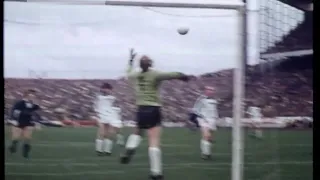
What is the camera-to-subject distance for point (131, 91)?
4.29m

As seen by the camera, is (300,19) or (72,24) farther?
(300,19)

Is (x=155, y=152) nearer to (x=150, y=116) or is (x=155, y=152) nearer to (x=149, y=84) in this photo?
(x=150, y=116)

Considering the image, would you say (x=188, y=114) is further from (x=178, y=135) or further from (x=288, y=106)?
(x=288, y=106)

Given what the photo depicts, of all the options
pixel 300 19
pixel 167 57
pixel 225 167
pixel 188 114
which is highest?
pixel 300 19

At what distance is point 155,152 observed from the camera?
430 cm

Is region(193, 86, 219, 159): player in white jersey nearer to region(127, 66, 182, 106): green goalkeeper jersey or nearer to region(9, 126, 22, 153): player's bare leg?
region(127, 66, 182, 106): green goalkeeper jersey

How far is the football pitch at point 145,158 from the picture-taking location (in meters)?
4.26

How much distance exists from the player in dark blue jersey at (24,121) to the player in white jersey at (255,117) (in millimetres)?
1416

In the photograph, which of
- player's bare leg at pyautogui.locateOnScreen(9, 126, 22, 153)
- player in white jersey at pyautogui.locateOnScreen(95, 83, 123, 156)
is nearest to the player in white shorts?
player in white jersey at pyautogui.locateOnScreen(95, 83, 123, 156)

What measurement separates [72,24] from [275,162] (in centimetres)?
165

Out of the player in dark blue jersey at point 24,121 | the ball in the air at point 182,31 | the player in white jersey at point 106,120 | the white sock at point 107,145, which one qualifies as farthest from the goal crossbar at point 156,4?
the white sock at point 107,145

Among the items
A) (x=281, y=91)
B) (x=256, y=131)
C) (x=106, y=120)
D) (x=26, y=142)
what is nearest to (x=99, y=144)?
(x=106, y=120)

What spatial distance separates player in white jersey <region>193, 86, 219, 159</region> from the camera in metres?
4.35

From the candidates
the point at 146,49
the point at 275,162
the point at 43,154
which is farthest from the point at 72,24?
the point at 275,162
